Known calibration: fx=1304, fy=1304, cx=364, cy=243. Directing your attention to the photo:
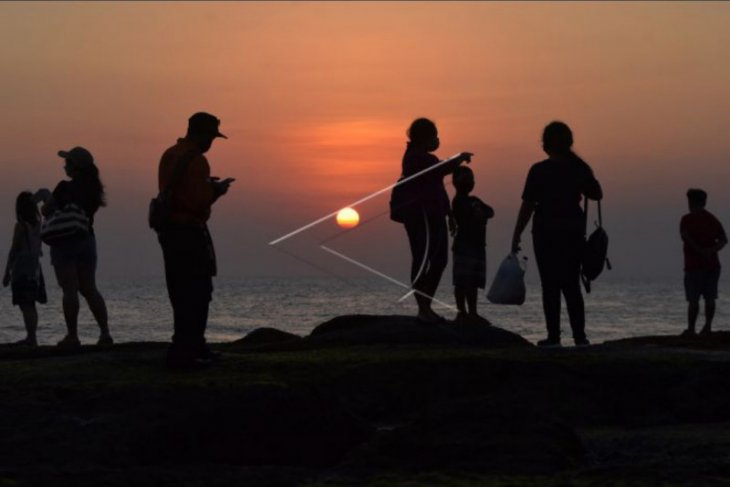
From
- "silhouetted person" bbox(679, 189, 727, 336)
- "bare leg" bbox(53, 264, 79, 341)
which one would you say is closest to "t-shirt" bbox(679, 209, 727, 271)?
"silhouetted person" bbox(679, 189, 727, 336)

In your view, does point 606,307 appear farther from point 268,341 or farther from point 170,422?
point 170,422

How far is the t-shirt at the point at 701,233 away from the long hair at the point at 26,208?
8793mm

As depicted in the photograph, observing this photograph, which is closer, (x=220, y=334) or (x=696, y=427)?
(x=696, y=427)

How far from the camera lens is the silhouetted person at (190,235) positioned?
1022cm

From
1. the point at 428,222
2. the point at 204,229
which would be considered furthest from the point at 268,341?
the point at 204,229

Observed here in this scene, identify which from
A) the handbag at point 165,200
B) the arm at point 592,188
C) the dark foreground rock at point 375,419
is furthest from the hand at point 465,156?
the handbag at point 165,200

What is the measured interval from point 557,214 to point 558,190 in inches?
8.5

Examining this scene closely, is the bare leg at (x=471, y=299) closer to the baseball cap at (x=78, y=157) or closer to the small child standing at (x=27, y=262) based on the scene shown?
the baseball cap at (x=78, y=157)

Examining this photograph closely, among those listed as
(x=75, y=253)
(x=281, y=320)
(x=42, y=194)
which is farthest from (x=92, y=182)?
(x=281, y=320)

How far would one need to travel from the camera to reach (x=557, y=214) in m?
11.8

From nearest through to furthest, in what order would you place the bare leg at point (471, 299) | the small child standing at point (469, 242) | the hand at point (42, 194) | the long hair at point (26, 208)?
the small child standing at point (469, 242)
the bare leg at point (471, 299)
the hand at point (42, 194)
the long hair at point (26, 208)

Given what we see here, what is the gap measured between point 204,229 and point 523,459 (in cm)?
395

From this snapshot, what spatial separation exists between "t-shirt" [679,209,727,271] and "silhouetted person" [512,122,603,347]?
260 inches

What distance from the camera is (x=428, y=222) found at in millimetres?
12562
